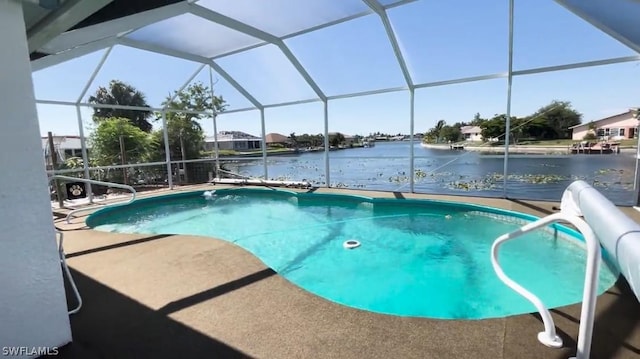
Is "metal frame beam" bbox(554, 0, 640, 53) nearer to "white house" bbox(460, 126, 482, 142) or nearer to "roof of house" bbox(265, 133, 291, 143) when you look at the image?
"white house" bbox(460, 126, 482, 142)

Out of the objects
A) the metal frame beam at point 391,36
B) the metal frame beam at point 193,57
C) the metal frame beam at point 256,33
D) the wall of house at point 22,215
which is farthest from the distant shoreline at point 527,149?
the wall of house at point 22,215

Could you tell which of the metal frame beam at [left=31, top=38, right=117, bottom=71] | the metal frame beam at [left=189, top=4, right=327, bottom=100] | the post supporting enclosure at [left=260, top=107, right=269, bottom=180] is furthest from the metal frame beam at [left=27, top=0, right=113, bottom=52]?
the post supporting enclosure at [left=260, top=107, right=269, bottom=180]

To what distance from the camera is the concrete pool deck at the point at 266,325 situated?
2104 millimetres

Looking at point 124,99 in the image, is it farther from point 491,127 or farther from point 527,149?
point 527,149

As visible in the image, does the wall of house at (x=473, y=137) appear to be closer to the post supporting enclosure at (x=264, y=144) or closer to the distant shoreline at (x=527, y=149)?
the distant shoreline at (x=527, y=149)

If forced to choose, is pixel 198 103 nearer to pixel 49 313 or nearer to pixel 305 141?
pixel 305 141

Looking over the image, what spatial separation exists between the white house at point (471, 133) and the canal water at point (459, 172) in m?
1.42

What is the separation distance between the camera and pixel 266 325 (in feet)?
7.95

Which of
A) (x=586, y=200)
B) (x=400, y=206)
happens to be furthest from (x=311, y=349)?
(x=400, y=206)

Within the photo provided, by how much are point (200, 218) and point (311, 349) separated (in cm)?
620

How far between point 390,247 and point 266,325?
11.3ft

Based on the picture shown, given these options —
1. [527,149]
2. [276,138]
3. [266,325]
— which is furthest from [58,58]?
[276,138]

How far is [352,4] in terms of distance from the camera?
5801 millimetres

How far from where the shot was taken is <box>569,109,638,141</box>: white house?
6845 millimetres
